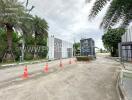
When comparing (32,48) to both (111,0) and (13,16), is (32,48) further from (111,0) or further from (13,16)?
(111,0)

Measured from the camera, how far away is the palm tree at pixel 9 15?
2923cm

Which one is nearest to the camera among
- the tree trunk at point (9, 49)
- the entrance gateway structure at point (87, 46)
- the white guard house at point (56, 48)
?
the tree trunk at point (9, 49)

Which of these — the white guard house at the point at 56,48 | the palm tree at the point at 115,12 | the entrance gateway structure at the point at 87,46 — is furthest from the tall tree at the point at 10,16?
the palm tree at the point at 115,12

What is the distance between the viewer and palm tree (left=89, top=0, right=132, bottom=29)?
4.42 metres

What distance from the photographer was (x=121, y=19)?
4.90 metres

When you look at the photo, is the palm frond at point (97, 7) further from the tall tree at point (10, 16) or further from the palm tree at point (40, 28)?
the palm tree at point (40, 28)

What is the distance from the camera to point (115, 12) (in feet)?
15.7

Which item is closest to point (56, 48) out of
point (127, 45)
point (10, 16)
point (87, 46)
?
point (87, 46)

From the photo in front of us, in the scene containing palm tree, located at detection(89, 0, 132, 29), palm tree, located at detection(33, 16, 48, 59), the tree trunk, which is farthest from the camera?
palm tree, located at detection(33, 16, 48, 59)

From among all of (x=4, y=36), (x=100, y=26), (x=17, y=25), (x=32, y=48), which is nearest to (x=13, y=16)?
(x=17, y=25)

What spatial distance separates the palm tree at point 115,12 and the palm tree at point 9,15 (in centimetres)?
2604

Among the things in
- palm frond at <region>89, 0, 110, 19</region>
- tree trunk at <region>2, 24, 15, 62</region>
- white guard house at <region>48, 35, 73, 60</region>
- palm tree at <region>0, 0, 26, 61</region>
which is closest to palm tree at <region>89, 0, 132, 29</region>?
palm frond at <region>89, 0, 110, 19</region>

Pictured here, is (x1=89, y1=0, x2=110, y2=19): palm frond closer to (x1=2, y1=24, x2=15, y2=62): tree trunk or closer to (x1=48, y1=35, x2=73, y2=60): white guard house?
(x1=2, y1=24, x2=15, y2=62): tree trunk

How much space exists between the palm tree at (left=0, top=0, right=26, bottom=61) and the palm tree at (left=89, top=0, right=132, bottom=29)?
26039 millimetres
